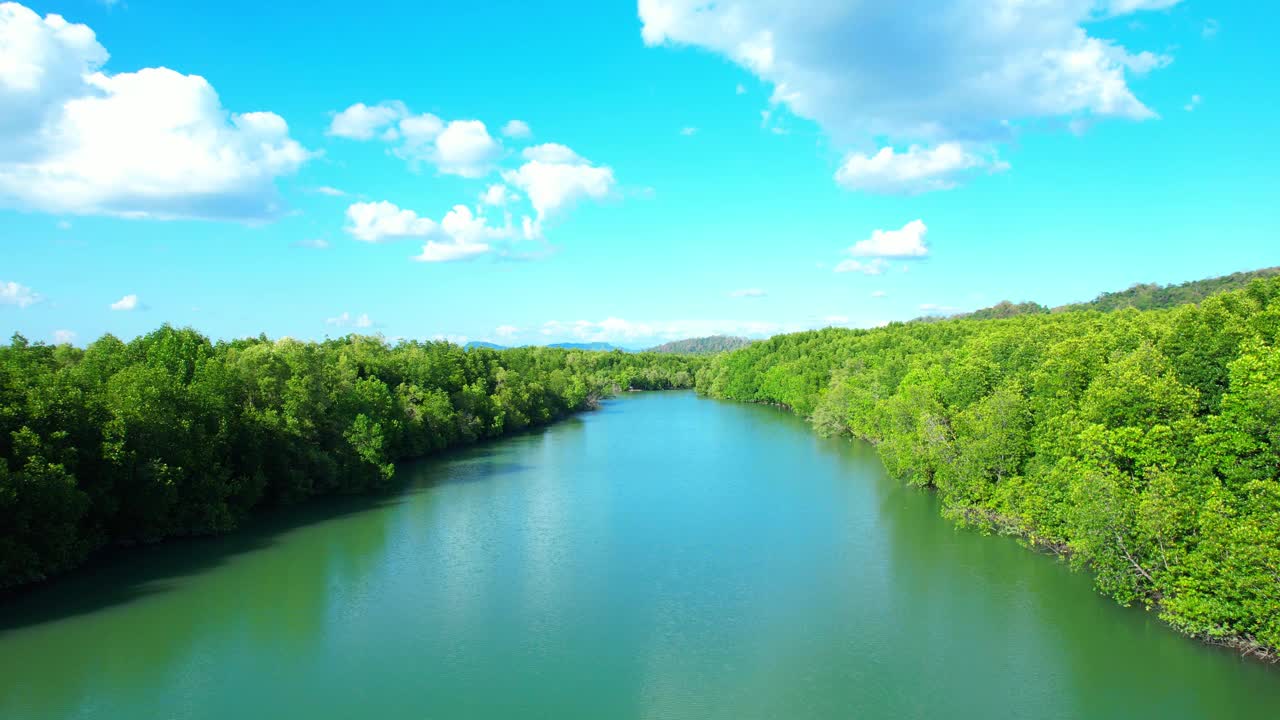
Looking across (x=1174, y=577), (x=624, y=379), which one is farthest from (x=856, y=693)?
(x=624, y=379)

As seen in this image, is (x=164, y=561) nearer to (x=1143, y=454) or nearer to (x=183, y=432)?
(x=183, y=432)

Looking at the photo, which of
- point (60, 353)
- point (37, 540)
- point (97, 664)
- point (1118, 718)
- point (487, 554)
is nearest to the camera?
point (1118, 718)

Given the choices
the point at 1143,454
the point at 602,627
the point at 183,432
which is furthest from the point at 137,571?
the point at 1143,454

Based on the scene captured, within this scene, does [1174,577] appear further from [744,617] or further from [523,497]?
[523,497]

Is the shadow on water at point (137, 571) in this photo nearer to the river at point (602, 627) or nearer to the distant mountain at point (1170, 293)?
the river at point (602, 627)

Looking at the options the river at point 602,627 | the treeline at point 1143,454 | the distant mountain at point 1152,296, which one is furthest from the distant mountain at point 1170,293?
A: the river at point 602,627
